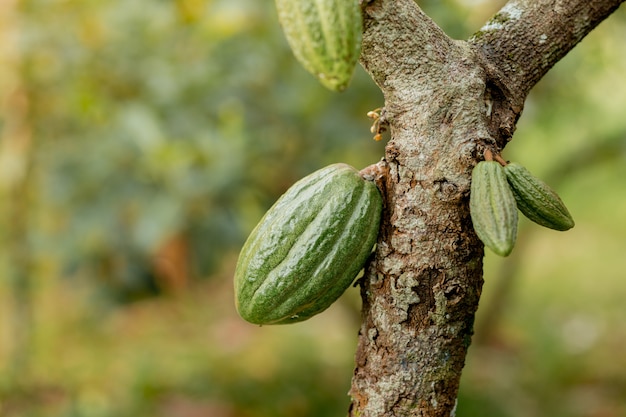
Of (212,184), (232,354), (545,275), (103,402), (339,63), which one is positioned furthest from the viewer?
(545,275)

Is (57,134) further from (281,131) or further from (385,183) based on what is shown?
(385,183)

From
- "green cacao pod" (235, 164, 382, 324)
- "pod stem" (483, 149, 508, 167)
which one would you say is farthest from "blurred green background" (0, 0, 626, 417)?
"pod stem" (483, 149, 508, 167)

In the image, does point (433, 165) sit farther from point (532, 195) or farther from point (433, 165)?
point (532, 195)

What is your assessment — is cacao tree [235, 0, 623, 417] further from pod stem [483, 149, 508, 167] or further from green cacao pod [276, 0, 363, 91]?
green cacao pod [276, 0, 363, 91]

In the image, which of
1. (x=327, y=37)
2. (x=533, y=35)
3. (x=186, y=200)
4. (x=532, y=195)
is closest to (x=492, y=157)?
(x=532, y=195)

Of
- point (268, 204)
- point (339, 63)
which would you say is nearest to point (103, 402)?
point (268, 204)

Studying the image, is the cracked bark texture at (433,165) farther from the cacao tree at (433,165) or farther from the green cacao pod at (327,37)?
the green cacao pod at (327,37)
